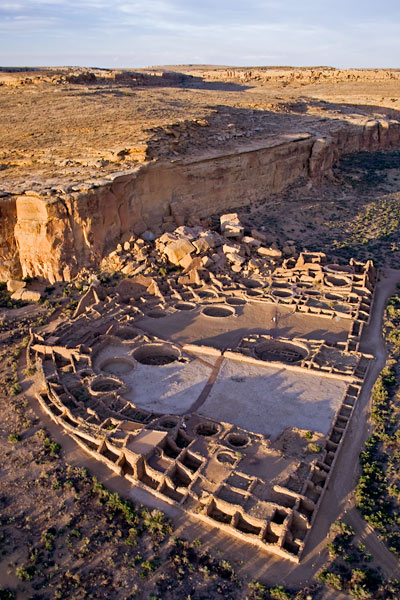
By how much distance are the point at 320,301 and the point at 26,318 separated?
16127 millimetres

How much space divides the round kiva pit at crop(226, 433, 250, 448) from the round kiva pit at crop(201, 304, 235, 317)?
10.4m

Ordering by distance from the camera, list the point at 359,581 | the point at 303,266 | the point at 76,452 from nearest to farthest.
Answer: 1. the point at 359,581
2. the point at 76,452
3. the point at 303,266

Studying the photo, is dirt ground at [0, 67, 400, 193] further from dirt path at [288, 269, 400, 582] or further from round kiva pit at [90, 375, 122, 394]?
dirt path at [288, 269, 400, 582]

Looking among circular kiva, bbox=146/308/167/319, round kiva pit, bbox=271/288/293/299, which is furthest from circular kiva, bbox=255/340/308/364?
circular kiva, bbox=146/308/167/319

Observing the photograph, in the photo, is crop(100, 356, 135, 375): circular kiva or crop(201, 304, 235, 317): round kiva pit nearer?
Answer: crop(100, 356, 135, 375): circular kiva

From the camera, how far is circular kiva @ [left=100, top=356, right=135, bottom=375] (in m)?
21.7

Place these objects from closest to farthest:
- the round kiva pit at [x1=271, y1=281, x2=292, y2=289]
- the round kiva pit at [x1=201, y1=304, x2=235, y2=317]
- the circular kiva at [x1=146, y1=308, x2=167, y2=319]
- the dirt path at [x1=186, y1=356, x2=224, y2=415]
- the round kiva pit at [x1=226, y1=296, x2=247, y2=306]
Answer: the dirt path at [x1=186, y1=356, x2=224, y2=415]
the circular kiva at [x1=146, y1=308, x2=167, y2=319]
the round kiva pit at [x1=201, y1=304, x2=235, y2=317]
the round kiva pit at [x1=226, y1=296, x2=247, y2=306]
the round kiva pit at [x1=271, y1=281, x2=292, y2=289]

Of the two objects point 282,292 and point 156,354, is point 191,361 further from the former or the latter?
point 282,292

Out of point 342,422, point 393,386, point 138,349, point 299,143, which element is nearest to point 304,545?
point 342,422

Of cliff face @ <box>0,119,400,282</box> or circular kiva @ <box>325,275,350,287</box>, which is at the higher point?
cliff face @ <box>0,119,400,282</box>

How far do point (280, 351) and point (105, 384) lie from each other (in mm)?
8491

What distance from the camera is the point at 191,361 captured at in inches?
870

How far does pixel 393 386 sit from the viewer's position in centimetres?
2008

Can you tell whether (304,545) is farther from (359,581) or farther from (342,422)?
(342,422)
